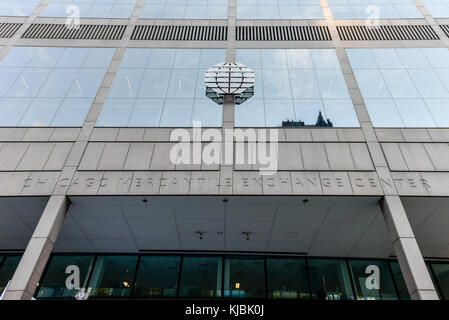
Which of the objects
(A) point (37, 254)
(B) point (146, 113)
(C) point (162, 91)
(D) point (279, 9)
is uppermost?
(D) point (279, 9)

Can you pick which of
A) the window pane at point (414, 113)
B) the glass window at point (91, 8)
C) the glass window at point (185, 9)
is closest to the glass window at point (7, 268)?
the glass window at point (91, 8)

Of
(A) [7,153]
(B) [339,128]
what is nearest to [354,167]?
(B) [339,128]

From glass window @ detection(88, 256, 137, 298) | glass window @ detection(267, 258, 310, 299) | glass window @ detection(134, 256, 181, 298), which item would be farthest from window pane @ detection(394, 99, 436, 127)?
glass window @ detection(88, 256, 137, 298)

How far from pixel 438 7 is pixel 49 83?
22.2 meters

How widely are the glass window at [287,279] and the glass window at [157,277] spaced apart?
4326 mm

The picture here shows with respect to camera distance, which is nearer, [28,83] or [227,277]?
[227,277]

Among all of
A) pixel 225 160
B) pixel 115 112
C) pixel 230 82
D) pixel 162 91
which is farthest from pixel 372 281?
pixel 115 112

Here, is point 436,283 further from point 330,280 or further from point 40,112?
point 40,112

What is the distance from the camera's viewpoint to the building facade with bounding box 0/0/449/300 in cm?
1051

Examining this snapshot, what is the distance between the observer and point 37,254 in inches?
357

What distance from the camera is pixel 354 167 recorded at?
10836 mm

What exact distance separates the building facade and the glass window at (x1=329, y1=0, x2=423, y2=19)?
0.79 ft

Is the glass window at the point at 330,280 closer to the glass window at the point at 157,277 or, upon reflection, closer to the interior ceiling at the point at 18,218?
the glass window at the point at 157,277
